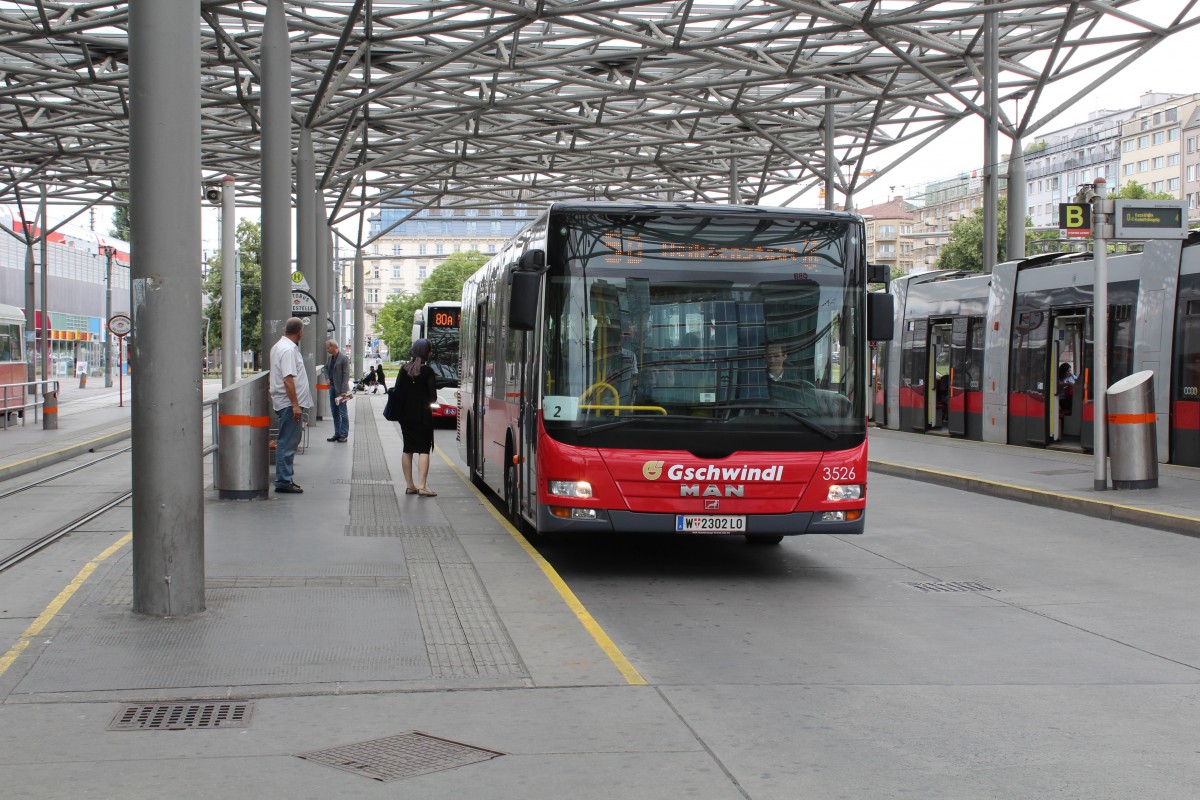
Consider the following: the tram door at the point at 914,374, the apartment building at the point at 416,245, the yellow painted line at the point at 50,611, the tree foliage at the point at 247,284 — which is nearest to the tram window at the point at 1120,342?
the tram door at the point at 914,374

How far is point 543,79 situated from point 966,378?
1760 cm

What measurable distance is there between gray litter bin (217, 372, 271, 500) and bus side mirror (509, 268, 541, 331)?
15.9 ft

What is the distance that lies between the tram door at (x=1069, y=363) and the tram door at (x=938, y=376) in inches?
166

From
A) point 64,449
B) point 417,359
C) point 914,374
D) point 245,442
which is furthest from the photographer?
point 914,374

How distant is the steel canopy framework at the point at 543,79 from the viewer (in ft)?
97.8

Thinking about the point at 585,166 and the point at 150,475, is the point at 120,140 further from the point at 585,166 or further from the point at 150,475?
the point at 150,475

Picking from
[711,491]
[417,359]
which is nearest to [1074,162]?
[417,359]

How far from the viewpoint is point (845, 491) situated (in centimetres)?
1033

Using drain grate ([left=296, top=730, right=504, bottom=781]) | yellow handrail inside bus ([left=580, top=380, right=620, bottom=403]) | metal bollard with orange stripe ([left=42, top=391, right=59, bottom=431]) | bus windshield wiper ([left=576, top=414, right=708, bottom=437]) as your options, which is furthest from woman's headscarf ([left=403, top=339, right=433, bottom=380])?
metal bollard with orange stripe ([left=42, top=391, right=59, bottom=431])

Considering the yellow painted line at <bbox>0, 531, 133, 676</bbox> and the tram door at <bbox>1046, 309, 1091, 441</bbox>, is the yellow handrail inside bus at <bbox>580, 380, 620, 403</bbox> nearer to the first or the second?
the yellow painted line at <bbox>0, 531, 133, 676</bbox>

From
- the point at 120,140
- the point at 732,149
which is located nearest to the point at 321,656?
the point at 120,140

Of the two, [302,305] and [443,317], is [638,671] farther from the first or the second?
[443,317]

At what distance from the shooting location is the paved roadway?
17.3 ft

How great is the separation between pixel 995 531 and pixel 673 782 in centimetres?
943
